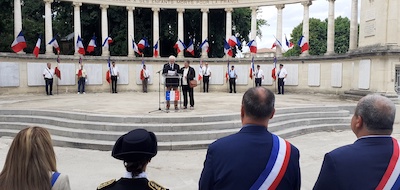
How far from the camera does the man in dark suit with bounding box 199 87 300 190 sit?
2496mm

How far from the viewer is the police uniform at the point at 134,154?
93.3 inches

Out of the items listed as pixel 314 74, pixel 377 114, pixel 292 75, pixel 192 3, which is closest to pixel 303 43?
pixel 314 74

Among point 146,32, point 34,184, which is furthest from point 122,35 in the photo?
point 34,184

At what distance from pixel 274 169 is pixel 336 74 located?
20.4 meters

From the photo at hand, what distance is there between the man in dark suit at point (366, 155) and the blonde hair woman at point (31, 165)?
1.86 m

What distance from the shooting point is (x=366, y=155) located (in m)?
2.42

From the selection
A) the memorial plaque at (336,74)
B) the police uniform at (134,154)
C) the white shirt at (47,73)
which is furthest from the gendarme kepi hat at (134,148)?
the white shirt at (47,73)

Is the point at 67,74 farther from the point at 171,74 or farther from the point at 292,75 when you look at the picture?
the point at 292,75

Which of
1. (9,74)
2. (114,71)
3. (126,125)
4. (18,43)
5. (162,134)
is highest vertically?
(18,43)

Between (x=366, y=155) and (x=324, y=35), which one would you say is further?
(x=324, y=35)

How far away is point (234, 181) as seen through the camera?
8.14ft

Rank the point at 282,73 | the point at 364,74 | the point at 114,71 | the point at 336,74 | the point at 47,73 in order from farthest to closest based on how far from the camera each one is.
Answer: the point at 114,71 < the point at 282,73 < the point at 336,74 < the point at 47,73 < the point at 364,74

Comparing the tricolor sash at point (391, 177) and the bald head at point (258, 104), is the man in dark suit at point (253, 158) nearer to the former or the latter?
the bald head at point (258, 104)

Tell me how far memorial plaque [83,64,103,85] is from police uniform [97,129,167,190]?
2337cm
